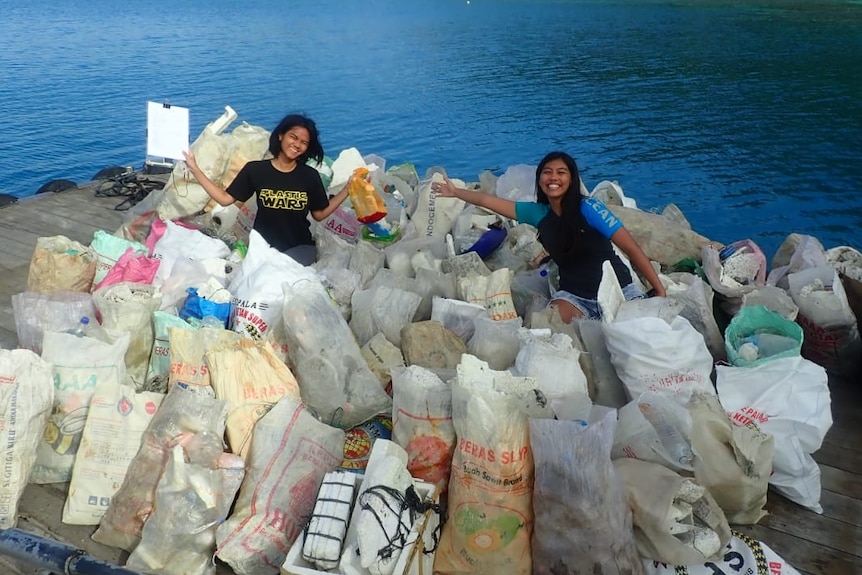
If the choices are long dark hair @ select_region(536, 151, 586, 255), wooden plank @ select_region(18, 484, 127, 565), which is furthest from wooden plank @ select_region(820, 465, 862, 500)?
wooden plank @ select_region(18, 484, 127, 565)

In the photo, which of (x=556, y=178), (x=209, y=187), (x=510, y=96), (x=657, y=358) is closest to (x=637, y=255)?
(x=556, y=178)

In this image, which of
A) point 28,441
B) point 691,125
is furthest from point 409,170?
point 691,125

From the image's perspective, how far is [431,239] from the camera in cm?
412

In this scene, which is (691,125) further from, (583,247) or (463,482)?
(463,482)

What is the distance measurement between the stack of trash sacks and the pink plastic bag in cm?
1

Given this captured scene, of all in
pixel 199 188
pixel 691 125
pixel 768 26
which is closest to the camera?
pixel 199 188

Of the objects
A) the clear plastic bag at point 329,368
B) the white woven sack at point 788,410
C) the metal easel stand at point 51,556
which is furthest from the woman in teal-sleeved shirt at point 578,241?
the metal easel stand at point 51,556

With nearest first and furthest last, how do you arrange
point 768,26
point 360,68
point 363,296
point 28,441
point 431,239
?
point 28,441, point 363,296, point 431,239, point 360,68, point 768,26

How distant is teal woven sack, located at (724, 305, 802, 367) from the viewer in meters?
2.88

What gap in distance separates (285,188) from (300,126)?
39 cm

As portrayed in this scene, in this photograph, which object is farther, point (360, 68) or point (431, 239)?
point (360, 68)

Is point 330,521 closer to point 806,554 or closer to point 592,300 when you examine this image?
point 806,554

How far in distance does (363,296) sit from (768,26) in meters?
27.0

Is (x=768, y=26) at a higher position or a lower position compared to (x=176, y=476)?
higher
